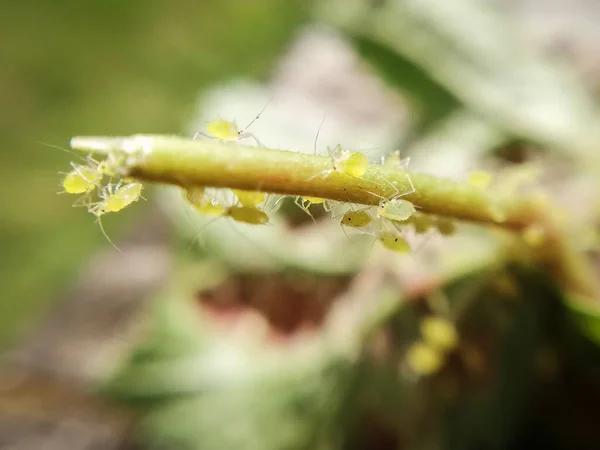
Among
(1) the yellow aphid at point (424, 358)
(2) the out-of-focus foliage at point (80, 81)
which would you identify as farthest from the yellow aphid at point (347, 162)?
(2) the out-of-focus foliage at point (80, 81)

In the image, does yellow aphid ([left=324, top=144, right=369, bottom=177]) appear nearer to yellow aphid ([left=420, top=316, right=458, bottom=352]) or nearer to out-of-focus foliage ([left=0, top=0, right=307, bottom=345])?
yellow aphid ([left=420, top=316, right=458, bottom=352])

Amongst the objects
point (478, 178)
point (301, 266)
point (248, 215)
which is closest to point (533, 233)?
point (478, 178)

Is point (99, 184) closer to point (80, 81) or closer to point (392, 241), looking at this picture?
point (392, 241)

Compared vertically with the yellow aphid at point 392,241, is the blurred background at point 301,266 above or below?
above

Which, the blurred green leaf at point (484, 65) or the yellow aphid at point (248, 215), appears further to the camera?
the blurred green leaf at point (484, 65)

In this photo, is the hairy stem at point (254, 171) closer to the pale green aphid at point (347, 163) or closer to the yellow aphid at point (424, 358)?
the pale green aphid at point (347, 163)

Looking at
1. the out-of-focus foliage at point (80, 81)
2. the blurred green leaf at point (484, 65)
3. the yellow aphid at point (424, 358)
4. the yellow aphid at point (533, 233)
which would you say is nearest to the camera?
the yellow aphid at point (533, 233)

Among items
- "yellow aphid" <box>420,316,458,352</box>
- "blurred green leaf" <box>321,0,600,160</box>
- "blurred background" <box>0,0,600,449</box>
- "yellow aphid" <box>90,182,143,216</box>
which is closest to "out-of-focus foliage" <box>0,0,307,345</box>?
"blurred background" <box>0,0,600,449</box>

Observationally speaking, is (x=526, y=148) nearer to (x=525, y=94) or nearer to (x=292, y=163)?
(x=525, y=94)
